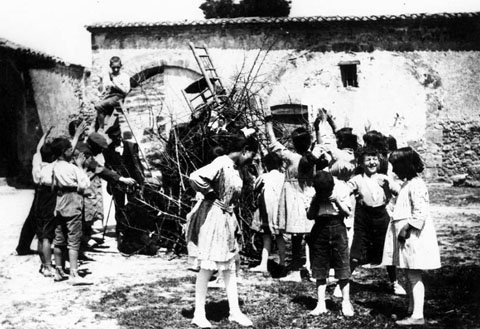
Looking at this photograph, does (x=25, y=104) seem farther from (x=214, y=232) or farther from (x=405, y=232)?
(x=405, y=232)

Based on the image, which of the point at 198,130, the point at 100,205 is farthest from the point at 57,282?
the point at 100,205

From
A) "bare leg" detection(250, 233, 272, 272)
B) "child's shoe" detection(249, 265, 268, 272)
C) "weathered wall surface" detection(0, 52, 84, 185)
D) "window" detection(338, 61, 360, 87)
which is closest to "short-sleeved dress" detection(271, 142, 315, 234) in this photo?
"bare leg" detection(250, 233, 272, 272)

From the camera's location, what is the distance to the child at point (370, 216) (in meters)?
5.17

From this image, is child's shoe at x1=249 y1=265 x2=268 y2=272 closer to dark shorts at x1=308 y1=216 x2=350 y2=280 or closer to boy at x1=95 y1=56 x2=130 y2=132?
dark shorts at x1=308 y1=216 x2=350 y2=280

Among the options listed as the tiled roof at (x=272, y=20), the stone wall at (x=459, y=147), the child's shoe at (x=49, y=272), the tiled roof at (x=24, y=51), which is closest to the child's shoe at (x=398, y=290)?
the child's shoe at (x=49, y=272)

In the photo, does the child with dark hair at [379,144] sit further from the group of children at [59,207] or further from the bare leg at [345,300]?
the group of children at [59,207]

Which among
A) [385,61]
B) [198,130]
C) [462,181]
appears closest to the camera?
[198,130]

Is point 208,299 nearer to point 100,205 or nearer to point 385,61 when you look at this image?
point 100,205

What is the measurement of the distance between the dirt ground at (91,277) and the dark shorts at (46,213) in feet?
1.60

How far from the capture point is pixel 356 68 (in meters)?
16.5

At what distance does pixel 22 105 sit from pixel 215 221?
1327 cm

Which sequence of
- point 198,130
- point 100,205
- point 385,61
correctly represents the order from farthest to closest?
1. point 385,61
2. point 100,205
3. point 198,130

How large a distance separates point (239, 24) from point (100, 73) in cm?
475

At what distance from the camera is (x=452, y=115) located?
16.0 metres
